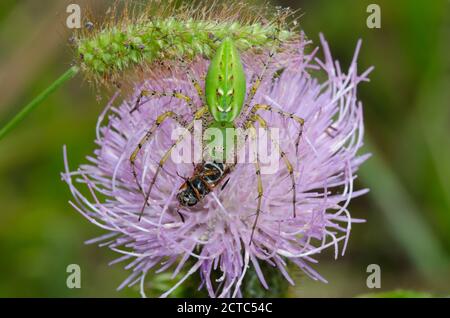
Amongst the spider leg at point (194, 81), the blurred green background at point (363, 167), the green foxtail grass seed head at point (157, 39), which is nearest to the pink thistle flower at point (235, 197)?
the spider leg at point (194, 81)

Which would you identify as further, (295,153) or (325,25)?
(325,25)

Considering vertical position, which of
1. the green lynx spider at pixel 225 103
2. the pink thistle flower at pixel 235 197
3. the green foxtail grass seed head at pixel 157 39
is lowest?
the pink thistle flower at pixel 235 197

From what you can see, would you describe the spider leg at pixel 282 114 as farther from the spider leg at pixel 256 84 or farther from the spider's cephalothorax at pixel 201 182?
the spider's cephalothorax at pixel 201 182

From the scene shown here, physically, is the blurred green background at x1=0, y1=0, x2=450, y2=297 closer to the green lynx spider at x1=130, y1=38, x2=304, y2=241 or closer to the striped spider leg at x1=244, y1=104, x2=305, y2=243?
the green lynx spider at x1=130, y1=38, x2=304, y2=241

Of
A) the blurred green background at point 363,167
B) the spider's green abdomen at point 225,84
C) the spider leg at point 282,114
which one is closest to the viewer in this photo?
the spider's green abdomen at point 225,84
